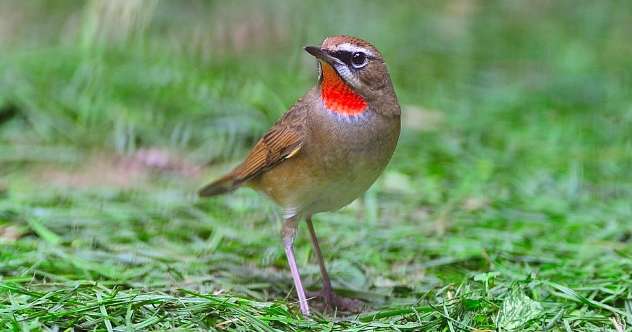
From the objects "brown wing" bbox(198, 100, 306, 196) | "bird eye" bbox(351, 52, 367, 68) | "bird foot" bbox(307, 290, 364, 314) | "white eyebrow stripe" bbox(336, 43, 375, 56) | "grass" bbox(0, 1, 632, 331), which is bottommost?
"bird foot" bbox(307, 290, 364, 314)

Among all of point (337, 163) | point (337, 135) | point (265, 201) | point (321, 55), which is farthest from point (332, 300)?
point (265, 201)

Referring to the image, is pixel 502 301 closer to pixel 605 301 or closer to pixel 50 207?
pixel 605 301

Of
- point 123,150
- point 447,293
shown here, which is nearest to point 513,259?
point 447,293

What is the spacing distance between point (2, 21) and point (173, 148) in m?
4.02

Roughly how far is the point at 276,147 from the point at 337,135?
516mm

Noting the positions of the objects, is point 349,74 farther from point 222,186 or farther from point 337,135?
point 222,186

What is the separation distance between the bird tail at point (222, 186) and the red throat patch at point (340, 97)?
3.36 feet

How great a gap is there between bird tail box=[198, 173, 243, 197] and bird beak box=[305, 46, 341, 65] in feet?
3.91

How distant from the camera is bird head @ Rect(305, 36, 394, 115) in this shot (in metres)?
4.95

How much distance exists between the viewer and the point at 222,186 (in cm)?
607

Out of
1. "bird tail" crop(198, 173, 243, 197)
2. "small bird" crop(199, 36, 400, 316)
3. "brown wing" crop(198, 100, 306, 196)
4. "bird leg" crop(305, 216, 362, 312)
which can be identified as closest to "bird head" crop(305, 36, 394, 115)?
"small bird" crop(199, 36, 400, 316)

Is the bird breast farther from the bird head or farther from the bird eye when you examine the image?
the bird eye

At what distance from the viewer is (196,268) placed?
215 inches

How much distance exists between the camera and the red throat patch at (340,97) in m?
5.02
